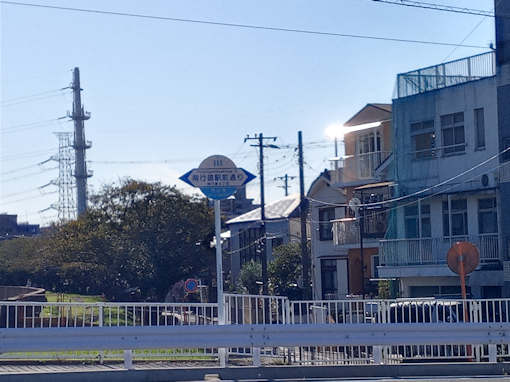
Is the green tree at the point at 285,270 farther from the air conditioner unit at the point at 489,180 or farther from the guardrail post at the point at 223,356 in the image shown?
the guardrail post at the point at 223,356

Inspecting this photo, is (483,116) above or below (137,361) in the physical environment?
above

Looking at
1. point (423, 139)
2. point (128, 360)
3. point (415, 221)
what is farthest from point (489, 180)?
point (128, 360)

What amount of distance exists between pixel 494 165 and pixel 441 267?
14.7 feet

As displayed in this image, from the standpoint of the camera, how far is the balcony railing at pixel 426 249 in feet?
104

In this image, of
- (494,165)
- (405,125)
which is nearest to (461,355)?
(494,165)

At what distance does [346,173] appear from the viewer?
4547cm

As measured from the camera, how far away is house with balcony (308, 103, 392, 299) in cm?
4275

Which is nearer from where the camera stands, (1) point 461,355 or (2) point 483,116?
(1) point 461,355

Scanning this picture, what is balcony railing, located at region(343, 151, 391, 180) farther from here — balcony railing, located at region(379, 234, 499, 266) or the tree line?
the tree line

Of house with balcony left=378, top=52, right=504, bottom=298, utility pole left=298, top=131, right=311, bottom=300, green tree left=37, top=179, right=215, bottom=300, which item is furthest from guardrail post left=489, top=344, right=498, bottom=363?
green tree left=37, top=179, right=215, bottom=300

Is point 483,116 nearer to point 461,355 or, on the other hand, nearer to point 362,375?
point 461,355

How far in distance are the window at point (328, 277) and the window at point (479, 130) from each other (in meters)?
20.0

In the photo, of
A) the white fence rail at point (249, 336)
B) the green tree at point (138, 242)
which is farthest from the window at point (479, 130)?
the green tree at point (138, 242)

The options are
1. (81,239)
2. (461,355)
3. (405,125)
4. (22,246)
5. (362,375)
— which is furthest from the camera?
(22,246)
